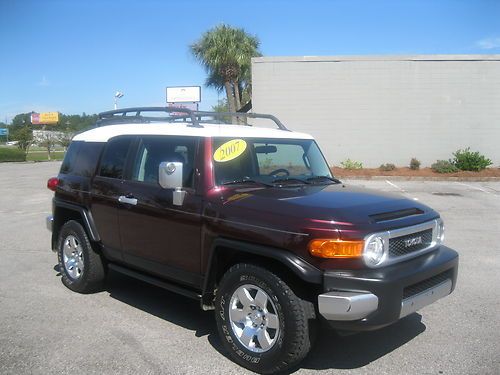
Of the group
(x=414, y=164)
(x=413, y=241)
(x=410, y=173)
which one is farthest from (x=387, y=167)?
(x=413, y=241)

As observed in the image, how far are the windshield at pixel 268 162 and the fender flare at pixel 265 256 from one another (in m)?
0.60

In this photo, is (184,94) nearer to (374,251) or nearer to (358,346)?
(358,346)

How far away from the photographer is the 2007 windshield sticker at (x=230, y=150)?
431cm

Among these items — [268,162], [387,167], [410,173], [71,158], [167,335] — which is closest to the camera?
[167,335]

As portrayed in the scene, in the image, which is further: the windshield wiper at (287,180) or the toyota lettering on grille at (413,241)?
the windshield wiper at (287,180)

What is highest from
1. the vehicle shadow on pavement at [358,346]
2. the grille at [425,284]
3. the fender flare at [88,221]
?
the fender flare at [88,221]

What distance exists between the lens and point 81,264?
5.62 m

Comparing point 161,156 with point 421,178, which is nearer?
point 161,156

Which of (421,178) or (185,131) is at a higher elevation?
(185,131)

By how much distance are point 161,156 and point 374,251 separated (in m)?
2.24

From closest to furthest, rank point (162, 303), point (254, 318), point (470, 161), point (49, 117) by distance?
point (254, 318) → point (162, 303) → point (470, 161) → point (49, 117)

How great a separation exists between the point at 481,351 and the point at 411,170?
1841 cm

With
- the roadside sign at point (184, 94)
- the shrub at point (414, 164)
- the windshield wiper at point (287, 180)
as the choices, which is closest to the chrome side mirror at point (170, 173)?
the windshield wiper at point (287, 180)

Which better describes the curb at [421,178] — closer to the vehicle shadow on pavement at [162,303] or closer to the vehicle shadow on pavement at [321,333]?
the vehicle shadow on pavement at [162,303]
